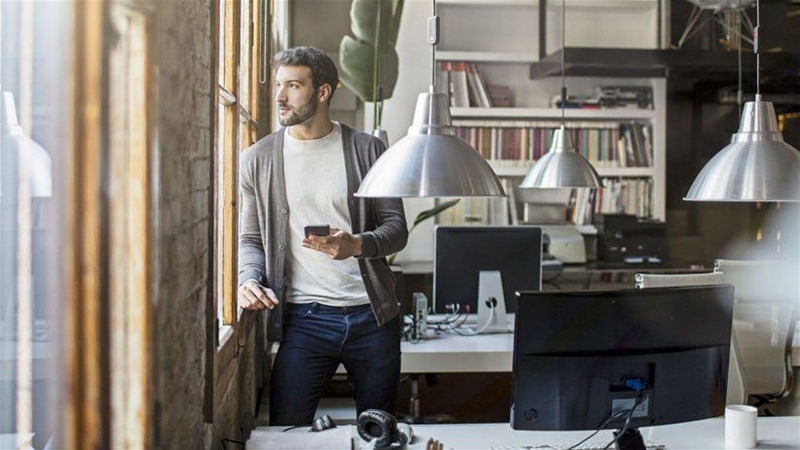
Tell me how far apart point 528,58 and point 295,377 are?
12.2ft

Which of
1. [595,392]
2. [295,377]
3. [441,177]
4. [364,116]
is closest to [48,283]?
[441,177]

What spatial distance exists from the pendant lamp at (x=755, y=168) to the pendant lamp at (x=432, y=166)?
2.80 feet

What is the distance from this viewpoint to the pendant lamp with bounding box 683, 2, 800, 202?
2514mm

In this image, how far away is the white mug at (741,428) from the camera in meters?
2.30

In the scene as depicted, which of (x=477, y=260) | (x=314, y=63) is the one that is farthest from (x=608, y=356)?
(x=477, y=260)

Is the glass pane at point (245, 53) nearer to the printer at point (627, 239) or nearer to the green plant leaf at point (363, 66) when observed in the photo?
the green plant leaf at point (363, 66)

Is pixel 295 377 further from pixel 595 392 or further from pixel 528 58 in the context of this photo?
pixel 528 58

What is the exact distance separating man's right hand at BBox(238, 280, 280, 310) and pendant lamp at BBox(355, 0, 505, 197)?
0.94 metres

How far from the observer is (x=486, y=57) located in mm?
6082

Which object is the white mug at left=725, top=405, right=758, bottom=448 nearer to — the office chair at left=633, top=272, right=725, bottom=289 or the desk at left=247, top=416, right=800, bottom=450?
the desk at left=247, top=416, right=800, bottom=450

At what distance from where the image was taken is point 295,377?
2.95 meters

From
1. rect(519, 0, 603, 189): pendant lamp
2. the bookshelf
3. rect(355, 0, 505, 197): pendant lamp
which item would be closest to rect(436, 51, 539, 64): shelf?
the bookshelf

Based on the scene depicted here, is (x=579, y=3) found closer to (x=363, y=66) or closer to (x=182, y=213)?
(x=363, y=66)

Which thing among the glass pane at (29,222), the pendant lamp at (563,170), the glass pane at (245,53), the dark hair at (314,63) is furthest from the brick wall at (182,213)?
the pendant lamp at (563,170)
